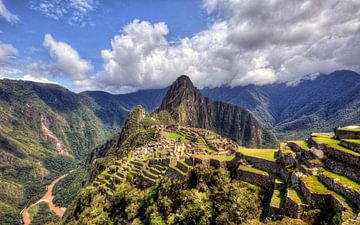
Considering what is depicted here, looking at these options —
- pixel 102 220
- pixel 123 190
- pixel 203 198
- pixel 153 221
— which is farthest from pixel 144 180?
pixel 203 198

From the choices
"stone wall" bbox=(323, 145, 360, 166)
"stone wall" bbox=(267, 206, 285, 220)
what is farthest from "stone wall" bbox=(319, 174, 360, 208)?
"stone wall" bbox=(267, 206, 285, 220)

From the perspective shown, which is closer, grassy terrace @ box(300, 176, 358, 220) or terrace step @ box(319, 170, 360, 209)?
grassy terrace @ box(300, 176, 358, 220)

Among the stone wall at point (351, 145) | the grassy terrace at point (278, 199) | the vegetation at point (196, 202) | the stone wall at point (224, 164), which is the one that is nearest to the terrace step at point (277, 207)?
the grassy terrace at point (278, 199)

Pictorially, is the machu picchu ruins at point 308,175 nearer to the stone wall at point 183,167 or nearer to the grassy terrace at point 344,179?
the grassy terrace at point 344,179

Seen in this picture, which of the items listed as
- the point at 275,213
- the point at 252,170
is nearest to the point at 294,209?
the point at 275,213

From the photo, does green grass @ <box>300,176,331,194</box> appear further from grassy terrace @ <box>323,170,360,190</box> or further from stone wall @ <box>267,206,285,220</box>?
stone wall @ <box>267,206,285,220</box>

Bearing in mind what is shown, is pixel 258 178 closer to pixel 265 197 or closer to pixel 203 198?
pixel 265 197
